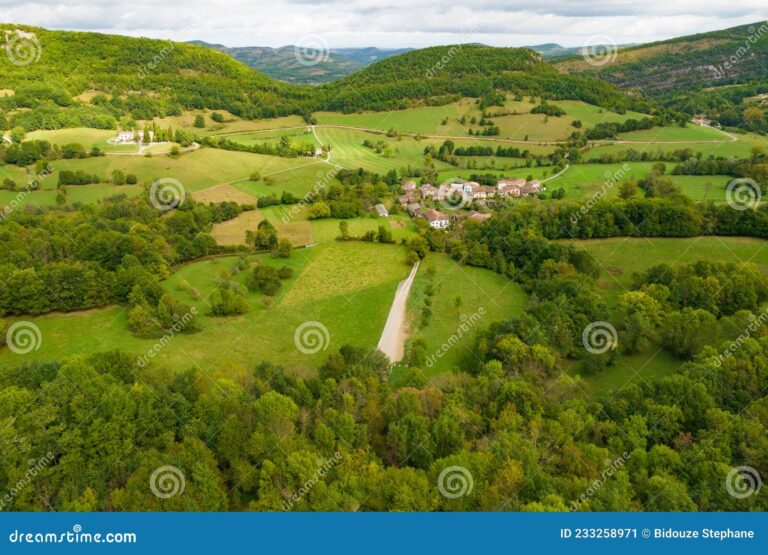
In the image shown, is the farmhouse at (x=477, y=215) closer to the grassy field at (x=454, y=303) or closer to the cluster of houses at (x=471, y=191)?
the cluster of houses at (x=471, y=191)

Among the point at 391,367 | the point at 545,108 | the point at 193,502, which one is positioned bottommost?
the point at 391,367

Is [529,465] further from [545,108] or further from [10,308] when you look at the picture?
[545,108]

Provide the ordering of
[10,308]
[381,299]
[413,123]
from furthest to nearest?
1. [413,123]
2. [381,299]
3. [10,308]

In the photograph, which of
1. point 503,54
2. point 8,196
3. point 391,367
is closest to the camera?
point 391,367

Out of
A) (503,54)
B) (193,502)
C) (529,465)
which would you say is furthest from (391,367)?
(503,54)

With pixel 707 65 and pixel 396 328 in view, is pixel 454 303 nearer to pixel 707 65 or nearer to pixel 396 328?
Answer: pixel 396 328

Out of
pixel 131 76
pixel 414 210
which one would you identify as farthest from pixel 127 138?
pixel 414 210
